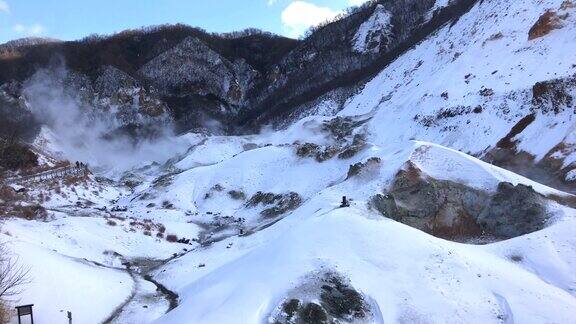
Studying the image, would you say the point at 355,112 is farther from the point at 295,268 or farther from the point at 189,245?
the point at 295,268

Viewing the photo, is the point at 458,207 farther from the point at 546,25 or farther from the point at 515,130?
the point at 546,25

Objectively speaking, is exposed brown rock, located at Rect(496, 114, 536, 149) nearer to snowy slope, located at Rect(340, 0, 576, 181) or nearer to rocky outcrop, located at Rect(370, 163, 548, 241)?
snowy slope, located at Rect(340, 0, 576, 181)

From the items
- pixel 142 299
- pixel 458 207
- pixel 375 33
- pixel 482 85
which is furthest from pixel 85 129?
pixel 458 207

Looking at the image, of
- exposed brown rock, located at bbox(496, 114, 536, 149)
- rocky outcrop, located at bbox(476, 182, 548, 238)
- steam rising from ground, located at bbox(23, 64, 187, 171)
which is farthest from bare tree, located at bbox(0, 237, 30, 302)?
steam rising from ground, located at bbox(23, 64, 187, 171)

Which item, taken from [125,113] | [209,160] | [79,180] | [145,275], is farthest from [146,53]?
[145,275]

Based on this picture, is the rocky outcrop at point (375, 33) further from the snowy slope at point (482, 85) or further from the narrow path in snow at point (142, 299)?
the narrow path in snow at point (142, 299)

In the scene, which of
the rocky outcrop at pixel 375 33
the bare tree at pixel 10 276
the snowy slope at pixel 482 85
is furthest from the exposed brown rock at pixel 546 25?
the rocky outcrop at pixel 375 33
